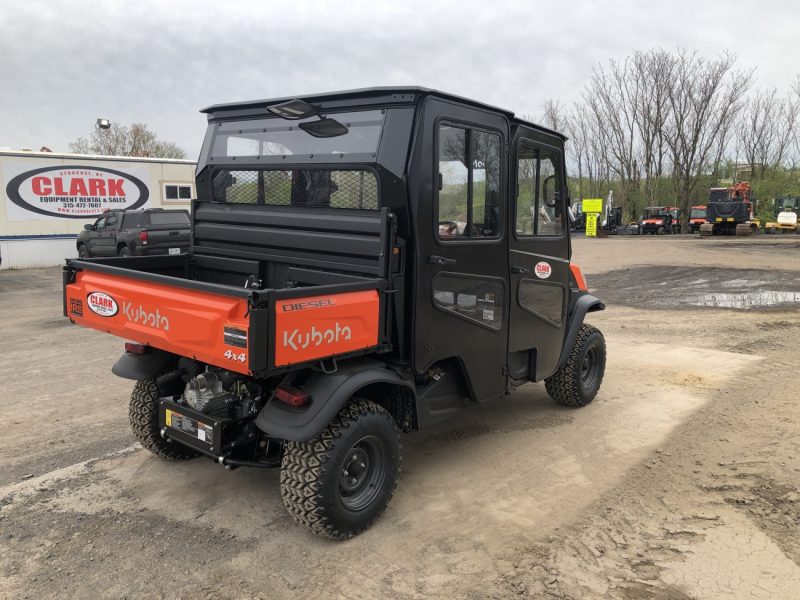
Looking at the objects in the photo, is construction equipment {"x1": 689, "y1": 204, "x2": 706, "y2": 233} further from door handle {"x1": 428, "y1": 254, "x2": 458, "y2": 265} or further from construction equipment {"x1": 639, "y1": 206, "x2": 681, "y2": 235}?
door handle {"x1": 428, "y1": 254, "x2": 458, "y2": 265}

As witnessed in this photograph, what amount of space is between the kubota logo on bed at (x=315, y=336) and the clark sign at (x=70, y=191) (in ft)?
60.7

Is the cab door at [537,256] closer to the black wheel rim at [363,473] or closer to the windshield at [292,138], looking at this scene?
the windshield at [292,138]

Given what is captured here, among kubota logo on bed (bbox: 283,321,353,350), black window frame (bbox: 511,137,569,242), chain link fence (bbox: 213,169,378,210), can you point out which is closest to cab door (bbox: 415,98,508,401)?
black window frame (bbox: 511,137,569,242)

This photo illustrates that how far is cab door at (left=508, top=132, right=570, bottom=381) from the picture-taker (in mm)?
4367

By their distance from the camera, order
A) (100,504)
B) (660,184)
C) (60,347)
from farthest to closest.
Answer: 1. (660,184)
2. (60,347)
3. (100,504)

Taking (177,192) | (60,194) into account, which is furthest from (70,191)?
(177,192)

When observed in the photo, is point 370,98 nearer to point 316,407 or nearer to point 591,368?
point 316,407

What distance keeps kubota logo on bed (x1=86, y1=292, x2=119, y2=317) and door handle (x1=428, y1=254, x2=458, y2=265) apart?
1.80 meters

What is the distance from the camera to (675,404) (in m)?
5.65

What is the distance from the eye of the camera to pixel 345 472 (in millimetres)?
3414

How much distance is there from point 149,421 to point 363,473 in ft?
5.30

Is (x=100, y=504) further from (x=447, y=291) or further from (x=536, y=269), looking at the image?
(x=536, y=269)

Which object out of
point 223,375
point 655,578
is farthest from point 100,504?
point 655,578

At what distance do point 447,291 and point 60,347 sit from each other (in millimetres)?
6153
